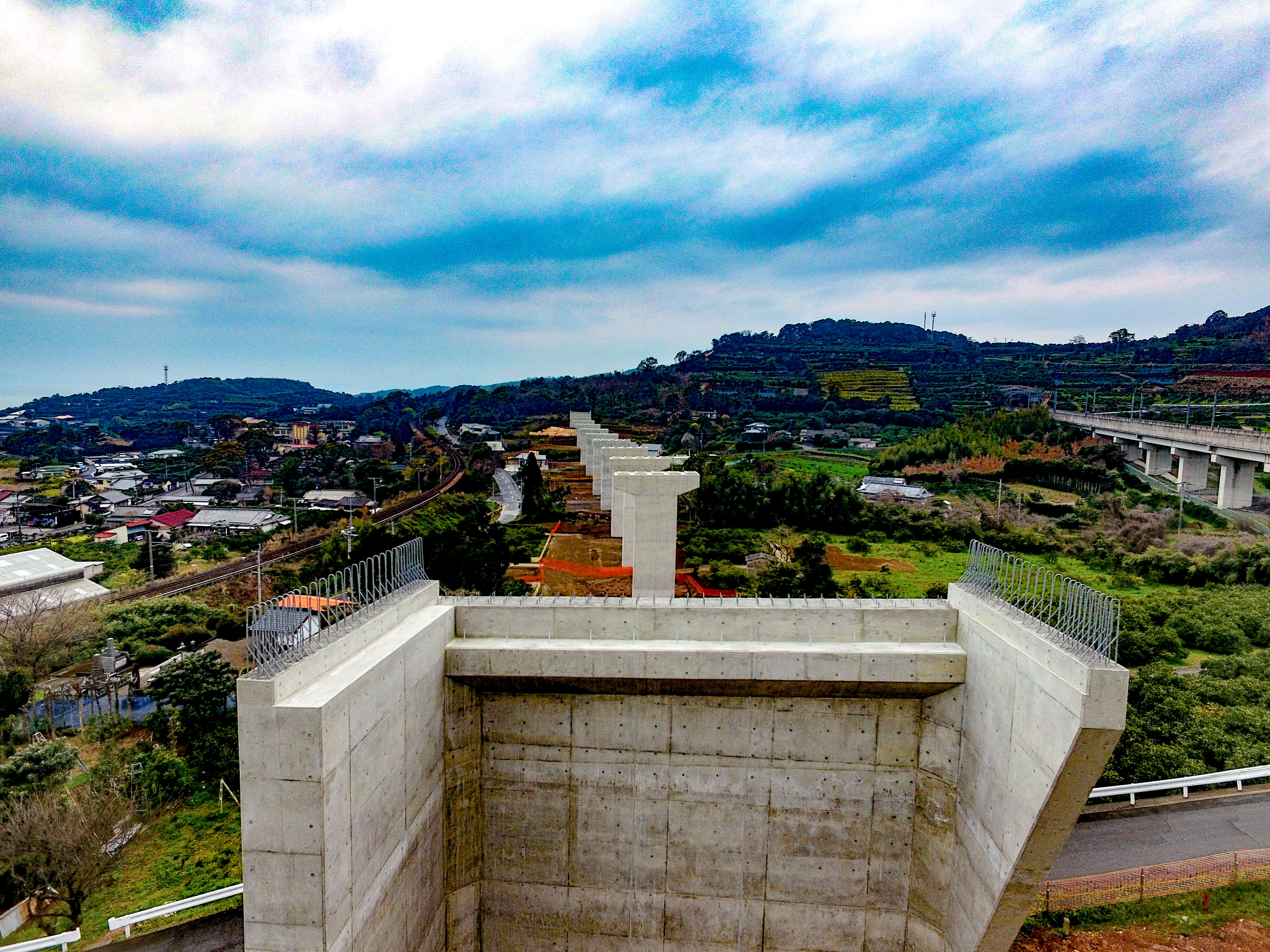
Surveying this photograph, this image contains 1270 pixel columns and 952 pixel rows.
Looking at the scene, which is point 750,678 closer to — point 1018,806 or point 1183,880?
point 1018,806

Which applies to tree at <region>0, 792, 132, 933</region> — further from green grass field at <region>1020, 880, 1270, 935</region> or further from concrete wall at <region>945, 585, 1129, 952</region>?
green grass field at <region>1020, 880, 1270, 935</region>

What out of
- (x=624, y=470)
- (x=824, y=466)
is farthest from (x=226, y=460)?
(x=824, y=466)

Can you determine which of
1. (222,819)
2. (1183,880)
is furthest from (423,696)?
(1183,880)

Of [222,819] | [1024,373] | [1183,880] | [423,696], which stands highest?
[1024,373]

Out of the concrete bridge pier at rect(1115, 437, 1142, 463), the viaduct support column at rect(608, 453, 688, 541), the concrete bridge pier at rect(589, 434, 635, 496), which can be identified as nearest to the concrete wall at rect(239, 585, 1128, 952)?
the viaduct support column at rect(608, 453, 688, 541)

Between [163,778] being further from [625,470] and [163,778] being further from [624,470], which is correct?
[624,470]

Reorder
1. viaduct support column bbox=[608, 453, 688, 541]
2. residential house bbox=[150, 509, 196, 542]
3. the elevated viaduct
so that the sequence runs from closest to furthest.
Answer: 1. viaduct support column bbox=[608, 453, 688, 541]
2. the elevated viaduct
3. residential house bbox=[150, 509, 196, 542]

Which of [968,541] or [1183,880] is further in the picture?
[968,541]
